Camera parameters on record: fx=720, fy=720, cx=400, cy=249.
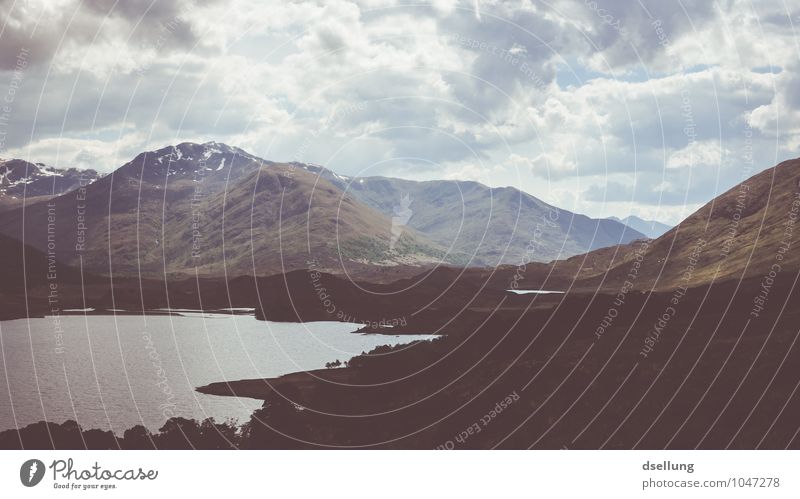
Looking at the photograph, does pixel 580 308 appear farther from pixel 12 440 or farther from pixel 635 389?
pixel 12 440

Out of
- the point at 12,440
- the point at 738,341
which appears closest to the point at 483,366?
the point at 738,341

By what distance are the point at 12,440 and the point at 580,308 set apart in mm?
80656

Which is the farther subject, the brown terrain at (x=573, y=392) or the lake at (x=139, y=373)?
the lake at (x=139, y=373)

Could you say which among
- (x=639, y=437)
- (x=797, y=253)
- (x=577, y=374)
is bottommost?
(x=639, y=437)

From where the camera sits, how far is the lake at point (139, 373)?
106 meters

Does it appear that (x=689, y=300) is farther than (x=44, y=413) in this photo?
Yes

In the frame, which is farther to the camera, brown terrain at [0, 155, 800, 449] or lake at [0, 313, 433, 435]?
lake at [0, 313, 433, 435]

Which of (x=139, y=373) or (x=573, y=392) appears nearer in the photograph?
(x=573, y=392)

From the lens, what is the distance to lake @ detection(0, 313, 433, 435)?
106500mm

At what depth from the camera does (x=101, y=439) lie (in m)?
74.1

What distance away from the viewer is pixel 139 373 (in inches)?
5743

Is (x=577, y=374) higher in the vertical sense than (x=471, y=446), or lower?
higher

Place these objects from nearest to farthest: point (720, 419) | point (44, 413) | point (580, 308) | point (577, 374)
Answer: point (720, 419) → point (577, 374) → point (44, 413) → point (580, 308)

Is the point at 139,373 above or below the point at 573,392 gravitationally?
above
